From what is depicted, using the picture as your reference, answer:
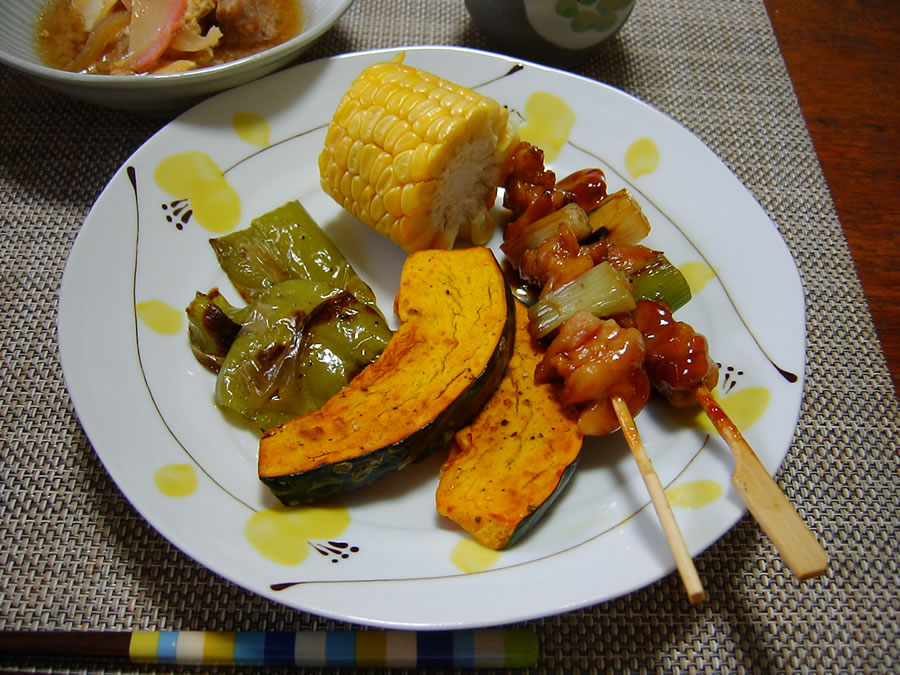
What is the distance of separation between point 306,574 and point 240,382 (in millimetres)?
A: 645

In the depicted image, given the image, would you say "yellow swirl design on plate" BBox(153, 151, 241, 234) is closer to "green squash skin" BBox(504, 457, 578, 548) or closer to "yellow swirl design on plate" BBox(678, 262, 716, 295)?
"green squash skin" BBox(504, 457, 578, 548)

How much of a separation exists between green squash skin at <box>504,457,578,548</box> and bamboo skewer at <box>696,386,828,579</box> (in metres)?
0.42

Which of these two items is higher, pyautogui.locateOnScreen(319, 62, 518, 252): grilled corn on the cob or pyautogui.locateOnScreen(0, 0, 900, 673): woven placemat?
pyautogui.locateOnScreen(319, 62, 518, 252): grilled corn on the cob

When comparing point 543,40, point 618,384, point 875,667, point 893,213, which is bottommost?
point 875,667

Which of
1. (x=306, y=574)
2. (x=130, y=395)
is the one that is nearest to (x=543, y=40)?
(x=130, y=395)

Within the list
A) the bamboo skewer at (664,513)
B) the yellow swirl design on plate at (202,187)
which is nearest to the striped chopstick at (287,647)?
the bamboo skewer at (664,513)

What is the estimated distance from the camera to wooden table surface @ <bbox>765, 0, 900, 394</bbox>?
108 inches

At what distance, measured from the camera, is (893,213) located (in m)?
2.89

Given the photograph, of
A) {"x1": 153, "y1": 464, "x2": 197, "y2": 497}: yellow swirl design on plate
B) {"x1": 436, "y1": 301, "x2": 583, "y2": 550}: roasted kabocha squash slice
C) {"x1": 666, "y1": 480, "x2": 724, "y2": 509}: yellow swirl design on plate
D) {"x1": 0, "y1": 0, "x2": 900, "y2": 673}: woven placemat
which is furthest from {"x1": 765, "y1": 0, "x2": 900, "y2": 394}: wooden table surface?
{"x1": 153, "y1": 464, "x2": 197, "y2": 497}: yellow swirl design on plate

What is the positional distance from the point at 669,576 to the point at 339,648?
3.17 feet

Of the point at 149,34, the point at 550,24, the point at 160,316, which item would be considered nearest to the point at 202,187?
the point at 160,316

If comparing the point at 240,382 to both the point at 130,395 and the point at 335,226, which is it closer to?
the point at 130,395

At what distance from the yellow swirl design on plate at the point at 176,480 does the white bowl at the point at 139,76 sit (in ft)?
4.81

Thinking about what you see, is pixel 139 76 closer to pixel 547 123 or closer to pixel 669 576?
pixel 547 123
